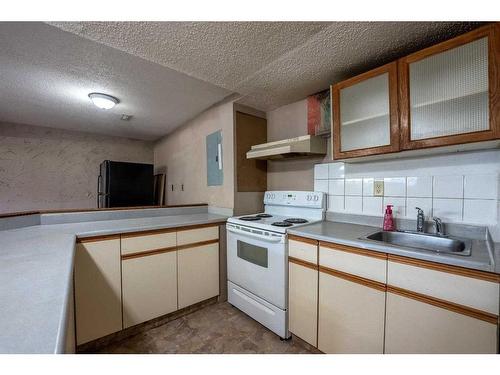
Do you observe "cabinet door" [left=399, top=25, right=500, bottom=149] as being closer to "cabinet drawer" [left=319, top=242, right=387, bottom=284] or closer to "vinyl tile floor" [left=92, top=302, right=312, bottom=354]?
"cabinet drawer" [left=319, top=242, right=387, bottom=284]

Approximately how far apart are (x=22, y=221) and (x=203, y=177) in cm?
168

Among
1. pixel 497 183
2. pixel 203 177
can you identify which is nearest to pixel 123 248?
pixel 203 177

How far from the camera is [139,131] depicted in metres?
3.65

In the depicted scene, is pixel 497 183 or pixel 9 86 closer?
pixel 497 183

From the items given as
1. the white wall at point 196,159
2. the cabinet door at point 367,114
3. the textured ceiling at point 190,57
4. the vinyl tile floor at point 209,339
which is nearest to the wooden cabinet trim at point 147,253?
the vinyl tile floor at point 209,339

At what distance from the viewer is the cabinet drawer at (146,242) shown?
63.5 inches

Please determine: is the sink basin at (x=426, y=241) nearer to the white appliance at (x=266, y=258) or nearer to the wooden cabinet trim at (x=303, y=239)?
the wooden cabinet trim at (x=303, y=239)

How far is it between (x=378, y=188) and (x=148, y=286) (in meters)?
1.97

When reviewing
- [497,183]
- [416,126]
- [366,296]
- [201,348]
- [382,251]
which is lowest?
[201,348]

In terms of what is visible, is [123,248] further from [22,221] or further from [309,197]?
[309,197]

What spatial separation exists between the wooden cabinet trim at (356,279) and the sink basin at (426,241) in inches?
9.3

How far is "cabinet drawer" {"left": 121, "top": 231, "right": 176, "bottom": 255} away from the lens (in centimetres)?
161

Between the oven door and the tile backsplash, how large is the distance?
27.2 inches

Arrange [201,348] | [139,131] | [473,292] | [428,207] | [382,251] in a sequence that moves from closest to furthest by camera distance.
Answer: [473,292]
[382,251]
[428,207]
[201,348]
[139,131]
